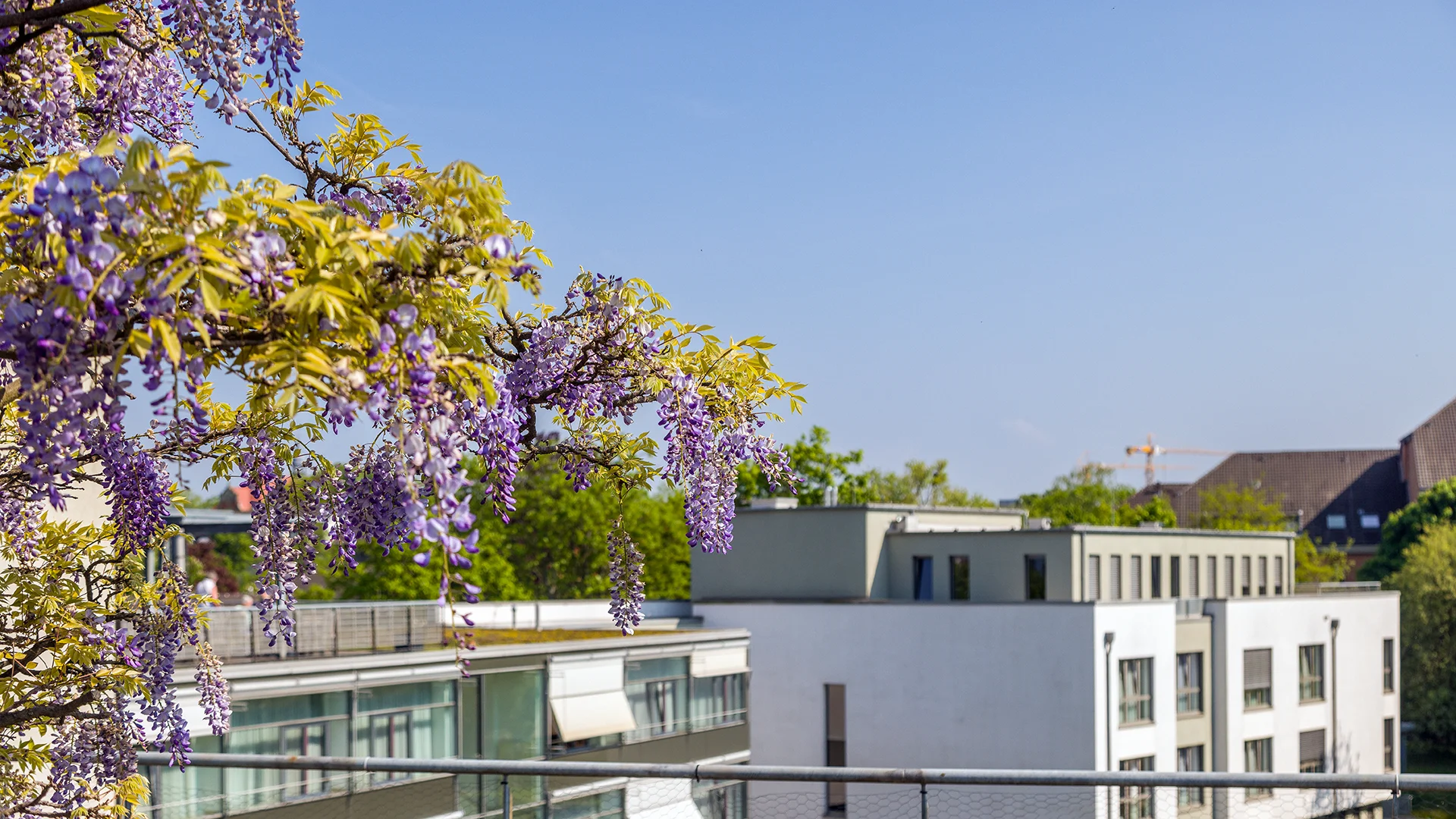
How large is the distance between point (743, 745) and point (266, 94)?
26273 mm

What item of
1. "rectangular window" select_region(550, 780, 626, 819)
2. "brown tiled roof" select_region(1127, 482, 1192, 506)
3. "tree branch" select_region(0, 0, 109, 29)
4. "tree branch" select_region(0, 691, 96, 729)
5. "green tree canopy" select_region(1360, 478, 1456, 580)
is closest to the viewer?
"tree branch" select_region(0, 0, 109, 29)

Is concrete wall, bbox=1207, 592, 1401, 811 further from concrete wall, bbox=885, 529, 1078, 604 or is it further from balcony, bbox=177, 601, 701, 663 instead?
balcony, bbox=177, 601, 701, 663

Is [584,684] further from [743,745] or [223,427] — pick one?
[223,427]

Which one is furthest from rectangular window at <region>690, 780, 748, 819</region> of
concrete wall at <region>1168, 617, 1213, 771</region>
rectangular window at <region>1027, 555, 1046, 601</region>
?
concrete wall at <region>1168, 617, 1213, 771</region>

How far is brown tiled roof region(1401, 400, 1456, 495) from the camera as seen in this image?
237 feet

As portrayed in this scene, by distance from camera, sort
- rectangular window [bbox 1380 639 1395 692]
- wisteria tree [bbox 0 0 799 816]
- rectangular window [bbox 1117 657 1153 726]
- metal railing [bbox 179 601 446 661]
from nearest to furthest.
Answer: wisteria tree [bbox 0 0 799 816] → metal railing [bbox 179 601 446 661] → rectangular window [bbox 1117 657 1153 726] → rectangular window [bbox 1380 639 1395 692]

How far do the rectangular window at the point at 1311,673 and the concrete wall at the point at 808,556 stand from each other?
9.38 m

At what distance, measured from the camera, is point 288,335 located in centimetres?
279

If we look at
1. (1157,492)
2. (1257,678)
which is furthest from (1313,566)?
(1157,492)

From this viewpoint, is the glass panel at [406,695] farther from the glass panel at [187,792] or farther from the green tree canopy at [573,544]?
the green tree canopy at [573,544]

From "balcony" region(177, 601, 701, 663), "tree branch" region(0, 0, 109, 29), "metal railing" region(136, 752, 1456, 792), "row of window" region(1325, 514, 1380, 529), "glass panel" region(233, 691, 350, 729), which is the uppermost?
"tree branch" region(0, 0, 109, 29)

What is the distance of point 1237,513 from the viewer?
5888cm

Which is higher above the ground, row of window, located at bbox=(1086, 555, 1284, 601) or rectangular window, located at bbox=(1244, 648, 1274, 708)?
row of window, located at bbox=(1086, 555, 1284, 601)

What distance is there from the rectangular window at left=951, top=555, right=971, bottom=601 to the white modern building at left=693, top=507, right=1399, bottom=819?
0.04 meters
